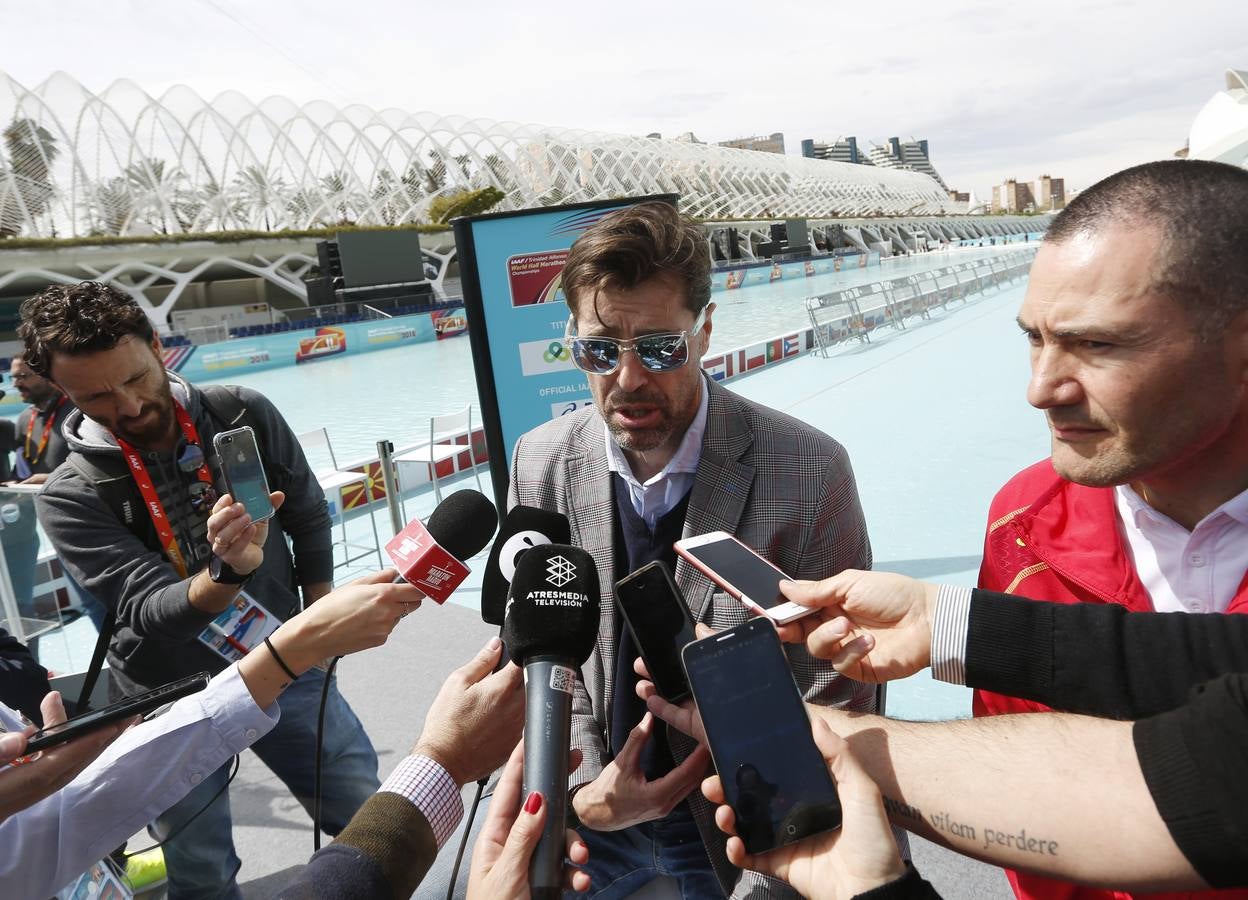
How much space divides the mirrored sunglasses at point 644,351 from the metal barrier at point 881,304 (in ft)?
40.6

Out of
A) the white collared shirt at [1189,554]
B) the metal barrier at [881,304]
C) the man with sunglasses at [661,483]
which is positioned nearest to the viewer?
the white collared shirt at [1189,554]

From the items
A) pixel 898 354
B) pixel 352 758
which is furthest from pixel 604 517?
pixel 898 354

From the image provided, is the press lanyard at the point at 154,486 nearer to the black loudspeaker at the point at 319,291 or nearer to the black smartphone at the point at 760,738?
the black smartphone at the point at 760,738

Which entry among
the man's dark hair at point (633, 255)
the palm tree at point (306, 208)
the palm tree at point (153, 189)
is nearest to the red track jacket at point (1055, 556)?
the man's dark hair at point (633, 255)

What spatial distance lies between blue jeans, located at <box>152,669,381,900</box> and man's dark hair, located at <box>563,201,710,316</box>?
5.68 ft

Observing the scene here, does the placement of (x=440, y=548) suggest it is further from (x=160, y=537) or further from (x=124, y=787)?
(x=160, y=537)

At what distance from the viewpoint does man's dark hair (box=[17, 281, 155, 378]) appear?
250 cm

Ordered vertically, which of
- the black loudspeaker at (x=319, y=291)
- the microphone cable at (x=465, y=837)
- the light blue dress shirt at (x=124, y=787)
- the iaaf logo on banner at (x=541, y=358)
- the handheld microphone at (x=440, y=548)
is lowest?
the microphone cable at (x=465, y=837)

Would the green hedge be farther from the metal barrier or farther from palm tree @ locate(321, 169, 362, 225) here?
the metal barrier

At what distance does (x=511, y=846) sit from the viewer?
115 centimetres

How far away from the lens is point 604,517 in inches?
90.1

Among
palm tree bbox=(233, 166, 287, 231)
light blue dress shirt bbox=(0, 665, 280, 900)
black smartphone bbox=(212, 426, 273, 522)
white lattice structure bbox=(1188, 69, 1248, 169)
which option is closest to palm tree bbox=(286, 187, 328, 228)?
palm tree bbox=(233, 166, 287, 231)

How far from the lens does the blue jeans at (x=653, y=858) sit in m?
1.98

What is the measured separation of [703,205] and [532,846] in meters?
84.6
